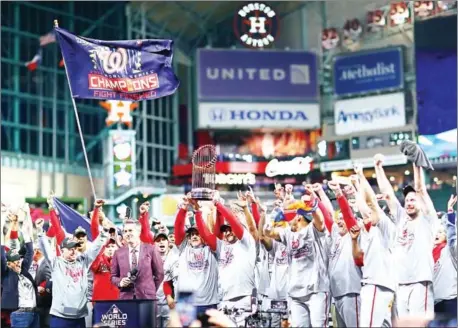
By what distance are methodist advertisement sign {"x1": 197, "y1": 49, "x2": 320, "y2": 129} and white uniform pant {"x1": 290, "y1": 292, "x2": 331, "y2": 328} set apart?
139 ft

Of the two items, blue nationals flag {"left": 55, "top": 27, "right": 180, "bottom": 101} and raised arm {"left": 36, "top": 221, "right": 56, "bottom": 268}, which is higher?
blue nationals flag {"left": 55, "top": 27, "right": 180, "bottom": 101}

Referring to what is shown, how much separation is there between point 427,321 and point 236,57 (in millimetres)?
47578

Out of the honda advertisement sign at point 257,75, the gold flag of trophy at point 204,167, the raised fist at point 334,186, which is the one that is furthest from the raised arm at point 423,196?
the honda advertisement sign at point 257,75

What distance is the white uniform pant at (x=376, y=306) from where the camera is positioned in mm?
13984

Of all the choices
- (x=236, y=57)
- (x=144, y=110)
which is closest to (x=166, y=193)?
(x=144, y=110)

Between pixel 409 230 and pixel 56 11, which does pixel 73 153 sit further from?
pixel 409 230

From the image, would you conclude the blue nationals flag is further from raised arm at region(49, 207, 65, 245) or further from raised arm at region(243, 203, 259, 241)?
raised arm at region(243, 203, 259, 241)

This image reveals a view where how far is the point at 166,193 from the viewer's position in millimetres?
55344

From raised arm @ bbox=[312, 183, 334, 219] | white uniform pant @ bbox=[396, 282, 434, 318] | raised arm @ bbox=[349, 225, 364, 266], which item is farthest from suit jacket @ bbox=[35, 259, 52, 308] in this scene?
white uniform pant @ bbox=[396, 282, 434, 318]

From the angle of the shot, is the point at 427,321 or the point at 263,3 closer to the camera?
the point at 427,321

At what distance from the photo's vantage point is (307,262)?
1542 cm

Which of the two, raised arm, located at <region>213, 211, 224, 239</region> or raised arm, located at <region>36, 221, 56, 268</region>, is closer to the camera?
raised arm, located at <region>213, 211, 224, 239</region>

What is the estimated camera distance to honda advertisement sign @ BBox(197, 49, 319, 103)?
2269 inches

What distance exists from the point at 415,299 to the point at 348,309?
1.03 m
